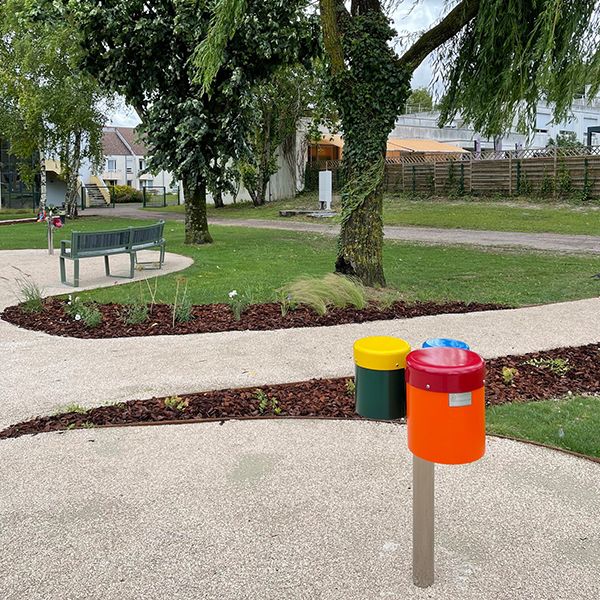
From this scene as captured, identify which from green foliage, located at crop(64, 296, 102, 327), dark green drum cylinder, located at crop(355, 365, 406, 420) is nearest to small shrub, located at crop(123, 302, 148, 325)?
green foliage, located at crop(64, 296, 102, 327)

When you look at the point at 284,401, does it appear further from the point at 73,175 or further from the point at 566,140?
the point at 566,140

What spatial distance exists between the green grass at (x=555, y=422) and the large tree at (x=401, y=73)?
15.6 ft

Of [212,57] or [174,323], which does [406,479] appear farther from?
[212,57]

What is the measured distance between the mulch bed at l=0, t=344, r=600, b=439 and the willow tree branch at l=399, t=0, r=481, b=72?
205 inches

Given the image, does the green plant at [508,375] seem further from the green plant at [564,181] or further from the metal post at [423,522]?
the green plant at [564,181]

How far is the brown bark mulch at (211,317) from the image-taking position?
751cm

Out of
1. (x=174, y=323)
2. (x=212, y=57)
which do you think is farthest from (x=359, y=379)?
(x=212, y=57)

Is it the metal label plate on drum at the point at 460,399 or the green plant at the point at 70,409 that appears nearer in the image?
the metal label plate on drum at the point at 460,399

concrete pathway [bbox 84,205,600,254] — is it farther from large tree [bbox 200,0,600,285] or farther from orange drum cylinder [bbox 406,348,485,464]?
orange drum cylinder [bbox 406,348,485,464]

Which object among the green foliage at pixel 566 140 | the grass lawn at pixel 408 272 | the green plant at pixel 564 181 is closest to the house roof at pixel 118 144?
the green foliage at pixel 566 140

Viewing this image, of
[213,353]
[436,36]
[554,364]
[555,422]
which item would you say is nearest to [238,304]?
[213,353]

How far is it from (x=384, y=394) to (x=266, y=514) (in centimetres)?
101

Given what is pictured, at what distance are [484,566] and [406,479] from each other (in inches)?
35.3

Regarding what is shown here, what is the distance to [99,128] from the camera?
30234 mm
